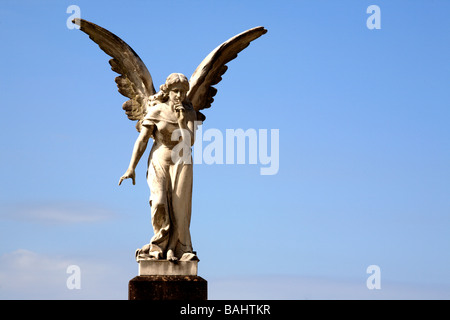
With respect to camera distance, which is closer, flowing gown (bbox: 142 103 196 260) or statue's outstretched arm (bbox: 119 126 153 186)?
flowing gown (bbox: 142 103 196 260)

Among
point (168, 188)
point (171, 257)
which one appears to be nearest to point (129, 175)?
point (168, 188)

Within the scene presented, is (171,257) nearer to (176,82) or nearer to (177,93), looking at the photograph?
(177,93)

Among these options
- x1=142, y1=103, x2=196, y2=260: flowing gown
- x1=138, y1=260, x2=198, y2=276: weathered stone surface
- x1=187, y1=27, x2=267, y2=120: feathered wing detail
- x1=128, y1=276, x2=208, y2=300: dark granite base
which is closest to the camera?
x1=128, y1=276, x2=208, y2=300: dark granite base

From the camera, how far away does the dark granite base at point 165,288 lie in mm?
13266

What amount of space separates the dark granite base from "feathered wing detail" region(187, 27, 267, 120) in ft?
9.03

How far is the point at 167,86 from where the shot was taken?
13805mm

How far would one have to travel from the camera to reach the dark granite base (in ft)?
43.5

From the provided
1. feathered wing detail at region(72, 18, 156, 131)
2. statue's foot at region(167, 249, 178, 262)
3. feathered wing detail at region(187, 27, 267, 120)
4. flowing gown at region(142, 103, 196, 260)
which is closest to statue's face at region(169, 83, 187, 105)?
flowing gown at region(142, 103, 196, 260)

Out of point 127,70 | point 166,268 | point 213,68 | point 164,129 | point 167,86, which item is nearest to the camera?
point 166,268

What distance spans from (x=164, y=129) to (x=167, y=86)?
69 cm

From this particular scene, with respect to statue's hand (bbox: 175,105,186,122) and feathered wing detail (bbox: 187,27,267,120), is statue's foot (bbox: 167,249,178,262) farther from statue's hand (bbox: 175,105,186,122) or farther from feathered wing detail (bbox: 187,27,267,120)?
feathered wing detail (bbox: 187,27,267,120)

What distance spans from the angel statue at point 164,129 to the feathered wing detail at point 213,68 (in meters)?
0.02
